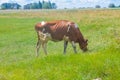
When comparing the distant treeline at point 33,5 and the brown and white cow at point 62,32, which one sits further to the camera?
the distant treeline at point 33,5

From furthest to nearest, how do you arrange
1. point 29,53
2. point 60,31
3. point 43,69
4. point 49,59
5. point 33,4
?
point 33,4, point 29,53, point 60,31, point 49,59, point 43,69

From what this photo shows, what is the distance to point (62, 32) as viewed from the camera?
1775 cm

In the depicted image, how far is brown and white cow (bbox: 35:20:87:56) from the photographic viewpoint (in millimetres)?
17672

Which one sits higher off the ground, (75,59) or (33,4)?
(75,59)

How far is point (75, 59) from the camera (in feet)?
38.0

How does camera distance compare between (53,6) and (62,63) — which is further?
(53,6)

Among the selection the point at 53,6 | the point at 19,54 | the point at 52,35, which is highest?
the point at 52,35

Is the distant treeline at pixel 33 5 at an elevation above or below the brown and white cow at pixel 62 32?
below

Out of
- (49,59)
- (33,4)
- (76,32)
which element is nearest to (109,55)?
(49,59)

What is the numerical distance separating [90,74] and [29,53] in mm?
10562

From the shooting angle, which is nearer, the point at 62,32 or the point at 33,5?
the point at 62,32

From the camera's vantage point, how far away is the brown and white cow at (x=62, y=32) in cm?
1767

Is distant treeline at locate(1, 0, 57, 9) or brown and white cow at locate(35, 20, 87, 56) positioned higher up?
brown and white cow at locate(35, 20, 87, 56)

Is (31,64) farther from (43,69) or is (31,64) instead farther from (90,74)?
(90,74)
